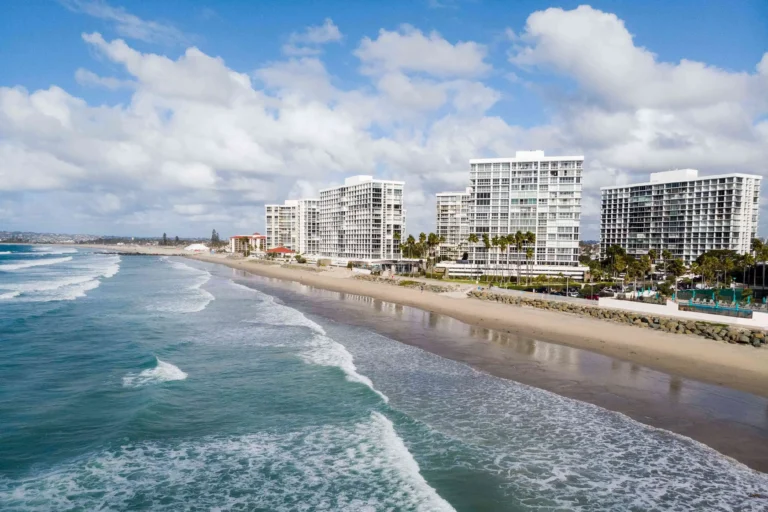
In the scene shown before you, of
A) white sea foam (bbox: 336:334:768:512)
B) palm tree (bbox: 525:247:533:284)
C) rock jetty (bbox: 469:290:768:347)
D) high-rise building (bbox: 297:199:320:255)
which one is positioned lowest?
white sea foam (bbox: 336:334:768:512)

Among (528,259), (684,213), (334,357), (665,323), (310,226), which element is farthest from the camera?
(310,226)

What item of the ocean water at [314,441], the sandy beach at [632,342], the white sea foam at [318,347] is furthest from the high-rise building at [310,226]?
the ocean water at [314,441]

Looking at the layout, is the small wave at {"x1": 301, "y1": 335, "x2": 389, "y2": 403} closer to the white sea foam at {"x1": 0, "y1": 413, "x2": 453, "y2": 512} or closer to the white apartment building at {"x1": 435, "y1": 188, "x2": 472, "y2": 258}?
the white sea foam at {"x1": 0, "y1": 413, "x2": 453, "y2": 512}

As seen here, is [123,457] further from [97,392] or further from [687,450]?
[687,450]

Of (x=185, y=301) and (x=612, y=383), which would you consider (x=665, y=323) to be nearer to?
(x=612, y=383)

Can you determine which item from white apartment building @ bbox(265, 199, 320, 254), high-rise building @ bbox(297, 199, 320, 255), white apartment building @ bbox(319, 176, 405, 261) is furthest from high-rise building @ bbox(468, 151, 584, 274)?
white apartment building @ bbox(265, 199, 320, 254)

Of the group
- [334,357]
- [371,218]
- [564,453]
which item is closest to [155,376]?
[334,357]
